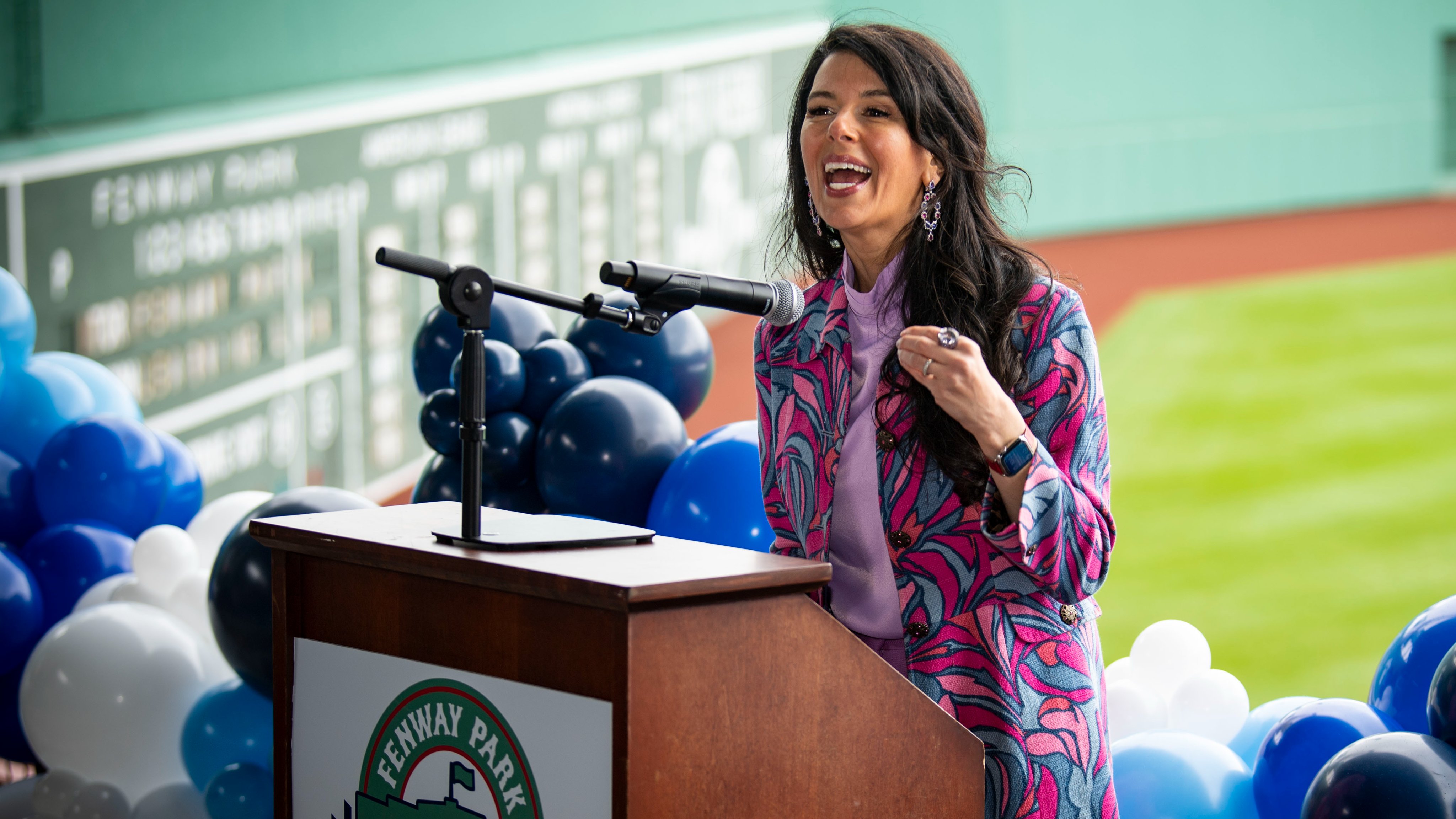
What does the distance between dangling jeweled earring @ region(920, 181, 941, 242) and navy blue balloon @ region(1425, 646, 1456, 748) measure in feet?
3.00

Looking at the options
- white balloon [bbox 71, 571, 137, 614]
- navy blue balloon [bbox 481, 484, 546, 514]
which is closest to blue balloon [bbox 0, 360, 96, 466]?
white balloon [bbox 71, 571, 137, 614]

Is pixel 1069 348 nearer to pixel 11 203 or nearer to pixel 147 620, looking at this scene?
pixel 147 620

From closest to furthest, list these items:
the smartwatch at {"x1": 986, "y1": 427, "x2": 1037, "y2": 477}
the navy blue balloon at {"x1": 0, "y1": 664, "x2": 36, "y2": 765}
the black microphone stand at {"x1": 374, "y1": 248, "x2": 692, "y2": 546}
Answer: the black microphone stand at {"x1": 374, "y1": 248, "x2": 692, "y2": 546}, the smartwatch at {"x1": 986, "y1": 427, "x2": 1037, "y2": 477}, the navy blue balloon at {"x1": 0, "y1": 664, "x2": 36, "y2": 765}

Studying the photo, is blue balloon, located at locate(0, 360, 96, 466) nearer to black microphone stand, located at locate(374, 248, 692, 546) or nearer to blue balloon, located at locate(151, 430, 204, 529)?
blue balloon, located at locate(151, 430, 204, 529)

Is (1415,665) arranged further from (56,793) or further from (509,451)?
(56,793)

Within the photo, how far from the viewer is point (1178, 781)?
81.4 inches

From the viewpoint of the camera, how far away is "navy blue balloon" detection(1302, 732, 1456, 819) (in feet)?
5.46

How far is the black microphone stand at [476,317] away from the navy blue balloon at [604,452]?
47.2 inches

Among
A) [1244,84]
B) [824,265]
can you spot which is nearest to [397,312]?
[824,265]

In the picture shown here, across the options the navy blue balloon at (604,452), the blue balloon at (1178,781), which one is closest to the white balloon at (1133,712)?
the blue balloon at (1178,781)

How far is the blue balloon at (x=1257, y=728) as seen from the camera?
2332 millimetres

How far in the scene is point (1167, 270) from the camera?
1380 centimetres

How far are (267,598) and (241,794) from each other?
362mm

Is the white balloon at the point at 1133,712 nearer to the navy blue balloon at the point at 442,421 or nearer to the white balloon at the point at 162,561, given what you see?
the navy blue balloon at the point at 442,421
